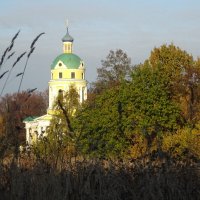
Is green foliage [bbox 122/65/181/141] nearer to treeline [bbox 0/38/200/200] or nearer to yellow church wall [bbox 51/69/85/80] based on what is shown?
treeline [bbox 0/38/200/200]

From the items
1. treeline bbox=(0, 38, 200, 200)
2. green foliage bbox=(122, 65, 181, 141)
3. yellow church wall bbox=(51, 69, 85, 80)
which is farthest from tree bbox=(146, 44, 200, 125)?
yellow church wall bbox=(51, 69, 85, 80)

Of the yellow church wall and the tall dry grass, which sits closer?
the tall dry grass

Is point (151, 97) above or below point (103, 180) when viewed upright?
above

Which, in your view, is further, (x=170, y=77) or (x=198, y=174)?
(x=170, y=77)

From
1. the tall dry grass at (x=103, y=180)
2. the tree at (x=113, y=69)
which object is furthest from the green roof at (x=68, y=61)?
the tall dry grass at (x=103, y=180)

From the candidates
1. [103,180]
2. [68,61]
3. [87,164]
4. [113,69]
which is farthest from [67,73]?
[103,180]

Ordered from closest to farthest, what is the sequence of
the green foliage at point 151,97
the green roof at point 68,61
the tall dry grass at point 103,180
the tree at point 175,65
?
the tall dry grass at point 103,180, the green foliage at point 151,97, the tree at point 175,65, the green roof at point 68,61

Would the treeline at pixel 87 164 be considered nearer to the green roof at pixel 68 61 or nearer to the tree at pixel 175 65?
the tree at pixel 175 65

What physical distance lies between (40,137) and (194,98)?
1.30m

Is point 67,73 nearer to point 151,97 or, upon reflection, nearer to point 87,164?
point 151,97

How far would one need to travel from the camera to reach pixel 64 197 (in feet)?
15.9

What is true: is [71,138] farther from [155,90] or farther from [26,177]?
[155,90]

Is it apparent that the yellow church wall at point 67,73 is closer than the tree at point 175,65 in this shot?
No

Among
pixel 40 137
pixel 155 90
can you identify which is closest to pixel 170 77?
pixel 155 90
